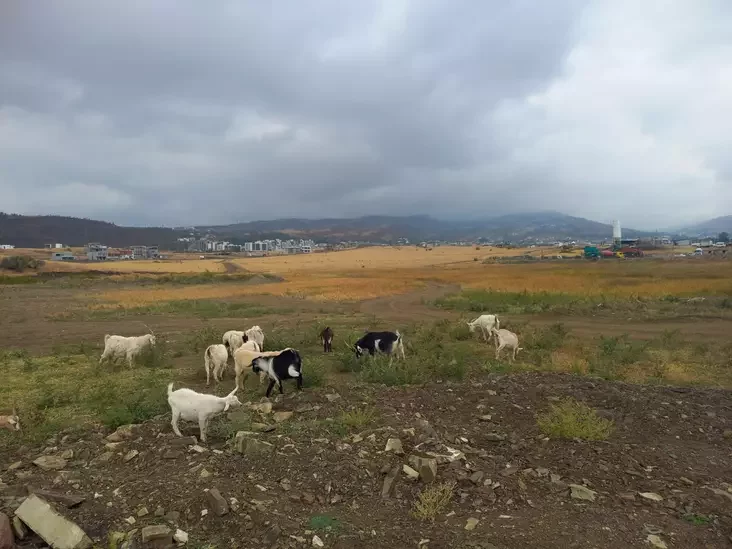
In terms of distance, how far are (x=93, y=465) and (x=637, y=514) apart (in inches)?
269

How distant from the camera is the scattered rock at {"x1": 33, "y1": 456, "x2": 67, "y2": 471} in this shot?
6645 millimetres

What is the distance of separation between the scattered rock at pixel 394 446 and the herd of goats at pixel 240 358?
250cm

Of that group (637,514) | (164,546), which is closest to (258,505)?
(164,546)

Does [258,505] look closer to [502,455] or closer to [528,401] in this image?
[502,455]

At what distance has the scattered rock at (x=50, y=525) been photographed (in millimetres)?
4789

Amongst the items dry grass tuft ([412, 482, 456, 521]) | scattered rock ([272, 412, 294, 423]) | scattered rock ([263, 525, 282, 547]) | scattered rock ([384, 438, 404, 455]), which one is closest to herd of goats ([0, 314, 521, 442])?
scattered rock ([272, 412, 294, 423])

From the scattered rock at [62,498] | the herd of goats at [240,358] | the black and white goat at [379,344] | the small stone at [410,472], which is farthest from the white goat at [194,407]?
the black and white goat at [379,344]

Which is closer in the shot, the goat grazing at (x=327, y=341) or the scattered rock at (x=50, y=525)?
the scattered rock at (x=50, y=525)

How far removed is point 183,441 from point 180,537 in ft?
7.49

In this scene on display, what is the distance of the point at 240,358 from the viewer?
11.1 meters

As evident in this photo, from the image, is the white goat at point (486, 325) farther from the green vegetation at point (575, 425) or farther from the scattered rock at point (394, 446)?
the scattered rock at point (394, 446)

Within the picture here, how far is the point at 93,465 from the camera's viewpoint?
6.70 m

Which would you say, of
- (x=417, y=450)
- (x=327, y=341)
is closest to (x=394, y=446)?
(x=417, y=450)

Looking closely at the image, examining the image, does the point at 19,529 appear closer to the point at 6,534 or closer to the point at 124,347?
the point at 6,534
